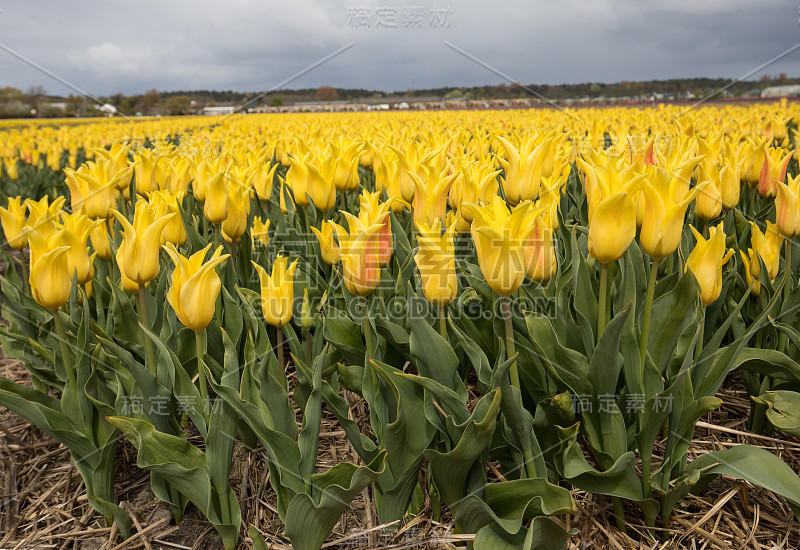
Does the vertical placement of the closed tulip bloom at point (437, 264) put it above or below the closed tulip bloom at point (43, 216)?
below

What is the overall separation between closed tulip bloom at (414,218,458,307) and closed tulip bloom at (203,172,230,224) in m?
1.20

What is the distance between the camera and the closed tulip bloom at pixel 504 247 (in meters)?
1.42

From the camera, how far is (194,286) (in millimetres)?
1619

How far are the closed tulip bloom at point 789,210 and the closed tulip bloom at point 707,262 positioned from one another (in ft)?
2.01

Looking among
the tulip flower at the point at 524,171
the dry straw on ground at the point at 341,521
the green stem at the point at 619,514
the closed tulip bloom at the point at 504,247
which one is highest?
the tulip flower at the point at 524,171

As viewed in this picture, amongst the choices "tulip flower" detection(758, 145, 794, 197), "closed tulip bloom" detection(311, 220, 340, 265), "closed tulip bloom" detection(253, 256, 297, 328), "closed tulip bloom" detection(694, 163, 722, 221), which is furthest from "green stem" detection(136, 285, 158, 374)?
"tulip flower" detection(758, 145, 794, 197)

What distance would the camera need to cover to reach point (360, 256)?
1.70m

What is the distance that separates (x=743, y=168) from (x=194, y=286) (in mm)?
3200

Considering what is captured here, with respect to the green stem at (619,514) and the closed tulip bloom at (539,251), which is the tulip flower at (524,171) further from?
the green stem at (619,514)

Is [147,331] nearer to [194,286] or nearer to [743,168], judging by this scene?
[194,286]

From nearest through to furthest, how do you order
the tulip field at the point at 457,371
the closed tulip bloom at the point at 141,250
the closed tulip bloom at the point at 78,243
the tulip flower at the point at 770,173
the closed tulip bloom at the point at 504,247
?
the closed tulip bloom at the point at 504,247, the tulip field at the point at 457,371, the closed tulip bloom at the point at 141,250, the closed tulip bloom at the point at 78,243, the tulip flower at the point at 770,173

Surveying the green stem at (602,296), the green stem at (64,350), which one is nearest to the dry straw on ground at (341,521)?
the green stem at (64,350)

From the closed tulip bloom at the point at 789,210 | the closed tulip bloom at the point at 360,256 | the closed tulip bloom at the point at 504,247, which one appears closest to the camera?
the closed tulip bloom at the point at 504,247

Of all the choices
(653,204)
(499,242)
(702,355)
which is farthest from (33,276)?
(702,355)
